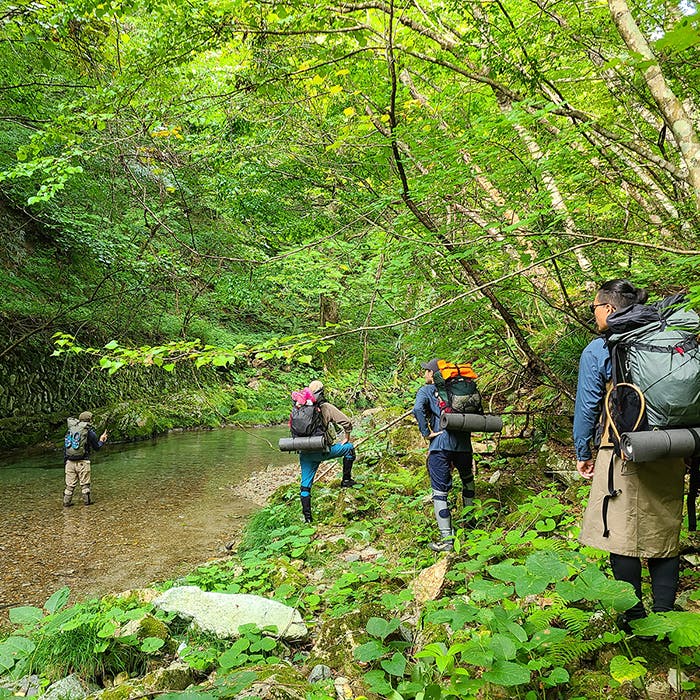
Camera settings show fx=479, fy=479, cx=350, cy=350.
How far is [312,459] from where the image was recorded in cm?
693

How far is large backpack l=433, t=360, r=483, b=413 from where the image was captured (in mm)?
4988

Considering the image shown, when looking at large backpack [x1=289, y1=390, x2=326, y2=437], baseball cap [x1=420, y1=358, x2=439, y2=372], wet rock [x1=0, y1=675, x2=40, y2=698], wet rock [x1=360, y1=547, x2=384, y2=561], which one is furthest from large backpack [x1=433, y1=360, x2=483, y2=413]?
wet rock [x1=0, y1=675, x2=40, y2=698]

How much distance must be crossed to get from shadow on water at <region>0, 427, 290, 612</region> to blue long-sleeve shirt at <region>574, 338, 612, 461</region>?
2975mm

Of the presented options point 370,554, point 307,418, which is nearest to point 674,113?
point 370,554

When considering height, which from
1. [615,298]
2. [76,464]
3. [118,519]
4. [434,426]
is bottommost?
[118,519]

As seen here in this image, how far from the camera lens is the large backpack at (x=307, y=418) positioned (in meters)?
6.77

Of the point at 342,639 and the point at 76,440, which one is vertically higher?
the point at 76,440

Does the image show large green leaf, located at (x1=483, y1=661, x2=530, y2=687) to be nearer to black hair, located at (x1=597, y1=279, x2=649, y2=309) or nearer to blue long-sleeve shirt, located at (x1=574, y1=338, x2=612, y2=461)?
blue long-sleeve shirt, located at (x1=574, y1=338, x2=612, y2=461)

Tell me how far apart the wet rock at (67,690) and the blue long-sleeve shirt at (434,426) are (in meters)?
3.46

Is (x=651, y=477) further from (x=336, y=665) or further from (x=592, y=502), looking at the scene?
(x=336, y=665)

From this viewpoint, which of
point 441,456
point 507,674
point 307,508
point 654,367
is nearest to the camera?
point 507,674

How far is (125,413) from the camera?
14883 mm

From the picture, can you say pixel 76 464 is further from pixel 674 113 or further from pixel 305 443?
pixel 674 113

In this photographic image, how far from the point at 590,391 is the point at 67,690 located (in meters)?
3.80
